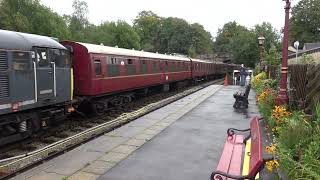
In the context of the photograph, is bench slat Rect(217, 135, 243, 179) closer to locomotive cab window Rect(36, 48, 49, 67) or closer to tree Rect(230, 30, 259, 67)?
locomotive cab window Rect(36, 48, 49, 67)

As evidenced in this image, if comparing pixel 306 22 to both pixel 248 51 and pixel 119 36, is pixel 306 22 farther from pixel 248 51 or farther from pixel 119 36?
pixel 119 36

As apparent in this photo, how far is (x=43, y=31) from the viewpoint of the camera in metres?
60.5

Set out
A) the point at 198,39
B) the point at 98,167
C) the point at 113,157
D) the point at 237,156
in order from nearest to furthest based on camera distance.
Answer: the point at 98,167, the point at 237,156, the point at 113,157, the point at 198,39

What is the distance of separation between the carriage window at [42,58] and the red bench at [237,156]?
17.7 feet

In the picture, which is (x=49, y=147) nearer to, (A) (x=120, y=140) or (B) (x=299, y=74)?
(A) (x=120, y=140)

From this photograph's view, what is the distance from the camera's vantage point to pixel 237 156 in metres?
8.39

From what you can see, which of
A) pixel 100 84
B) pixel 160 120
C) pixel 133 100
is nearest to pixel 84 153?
pixel 160 120

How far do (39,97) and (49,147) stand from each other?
5.86 ft

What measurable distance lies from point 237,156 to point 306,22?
→ 88.1m

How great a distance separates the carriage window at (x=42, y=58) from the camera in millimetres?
11438

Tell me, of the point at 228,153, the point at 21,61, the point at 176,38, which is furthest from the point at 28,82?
the point at 176,38

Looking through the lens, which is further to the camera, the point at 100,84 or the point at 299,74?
the point at 100,84

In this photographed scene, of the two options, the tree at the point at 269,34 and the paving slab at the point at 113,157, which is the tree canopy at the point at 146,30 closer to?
the tree at the point at 269,34

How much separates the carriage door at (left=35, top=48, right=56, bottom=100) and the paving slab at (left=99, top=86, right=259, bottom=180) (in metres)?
3.25
